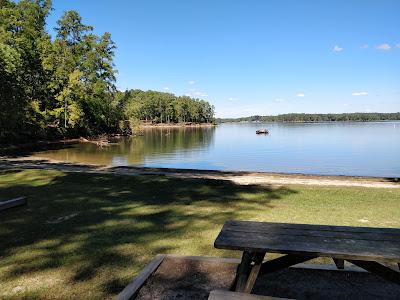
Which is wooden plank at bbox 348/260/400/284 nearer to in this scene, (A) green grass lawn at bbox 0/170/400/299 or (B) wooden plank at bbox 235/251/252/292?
(B) wooden plank at bbox 235/251/252/292

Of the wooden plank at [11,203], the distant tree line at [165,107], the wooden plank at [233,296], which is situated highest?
the distant tree line at [165,107]

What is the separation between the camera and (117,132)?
2744 inches

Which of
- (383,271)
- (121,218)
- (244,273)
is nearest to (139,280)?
(244,273)

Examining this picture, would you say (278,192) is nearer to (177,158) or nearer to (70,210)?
(70,210)

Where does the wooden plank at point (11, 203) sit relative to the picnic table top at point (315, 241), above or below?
below

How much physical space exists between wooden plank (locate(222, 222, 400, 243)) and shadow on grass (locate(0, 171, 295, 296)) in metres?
1.72

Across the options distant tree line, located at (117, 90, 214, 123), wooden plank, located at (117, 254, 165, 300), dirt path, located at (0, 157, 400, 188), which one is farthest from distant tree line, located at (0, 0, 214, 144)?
distant tree line, located at (117, 90, 214, 123)

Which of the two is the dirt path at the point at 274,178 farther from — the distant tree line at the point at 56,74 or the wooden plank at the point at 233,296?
the distant tree line at the point at 56,74

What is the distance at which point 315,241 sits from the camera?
3.41 meters

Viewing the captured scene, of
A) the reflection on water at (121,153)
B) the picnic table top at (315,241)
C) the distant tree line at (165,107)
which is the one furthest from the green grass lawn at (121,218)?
the distant tree line at (165,107)

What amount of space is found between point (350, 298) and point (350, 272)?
628 millimetres

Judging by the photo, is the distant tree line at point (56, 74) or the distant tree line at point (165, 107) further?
the distant tree line at point (165, 107)

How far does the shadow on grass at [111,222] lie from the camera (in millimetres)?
5172

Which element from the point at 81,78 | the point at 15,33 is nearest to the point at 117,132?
the point at 81,78
